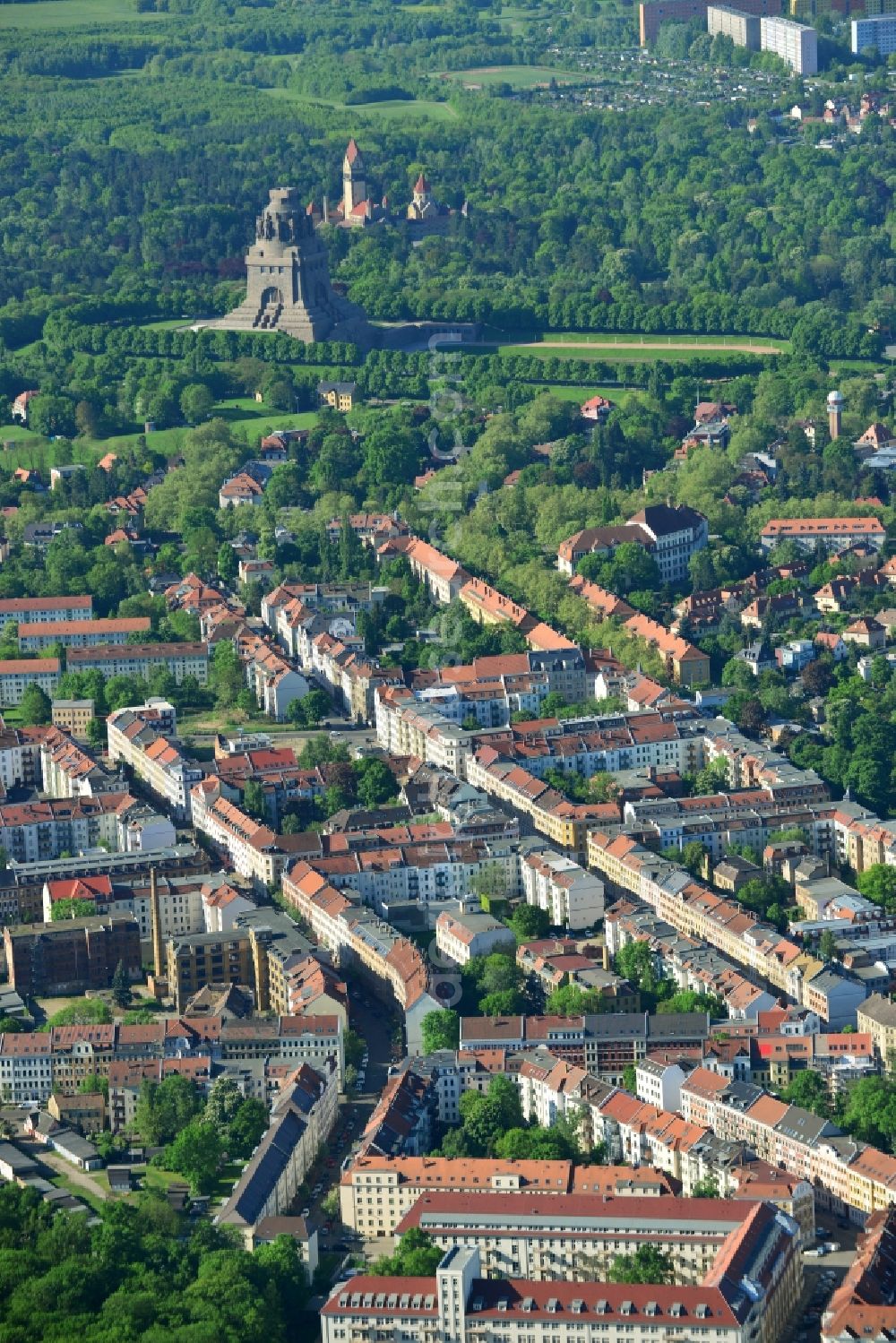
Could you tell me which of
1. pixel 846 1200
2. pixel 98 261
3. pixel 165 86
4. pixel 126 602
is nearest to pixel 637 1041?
pixel 846 1200

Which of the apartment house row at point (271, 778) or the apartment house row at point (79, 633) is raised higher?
the apartment house row at point (271, 778)

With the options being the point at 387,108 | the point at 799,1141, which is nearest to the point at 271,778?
the point at 799,1141

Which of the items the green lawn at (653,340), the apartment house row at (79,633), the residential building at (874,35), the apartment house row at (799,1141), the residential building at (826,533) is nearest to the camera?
the apartment house row at (799,1141)

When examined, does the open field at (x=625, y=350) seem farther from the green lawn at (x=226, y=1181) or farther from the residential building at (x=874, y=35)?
the green lawn at (x=226, y=1181)

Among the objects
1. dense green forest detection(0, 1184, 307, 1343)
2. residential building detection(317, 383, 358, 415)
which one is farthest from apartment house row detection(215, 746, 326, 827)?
residential building detection(317, 383, 358, 415)

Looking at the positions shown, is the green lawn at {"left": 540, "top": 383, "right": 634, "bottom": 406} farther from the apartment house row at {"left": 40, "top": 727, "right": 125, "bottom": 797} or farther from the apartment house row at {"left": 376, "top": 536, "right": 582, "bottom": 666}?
the apartment house row at {"left": 40, "top": 727, "right": 125, "bottom": 797}

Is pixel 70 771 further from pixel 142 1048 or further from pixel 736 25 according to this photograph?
pixel 736 25

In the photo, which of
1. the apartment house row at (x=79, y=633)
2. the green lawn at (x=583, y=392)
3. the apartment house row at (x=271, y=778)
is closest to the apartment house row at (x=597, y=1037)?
the apartment house row at (x=271, y=778)
